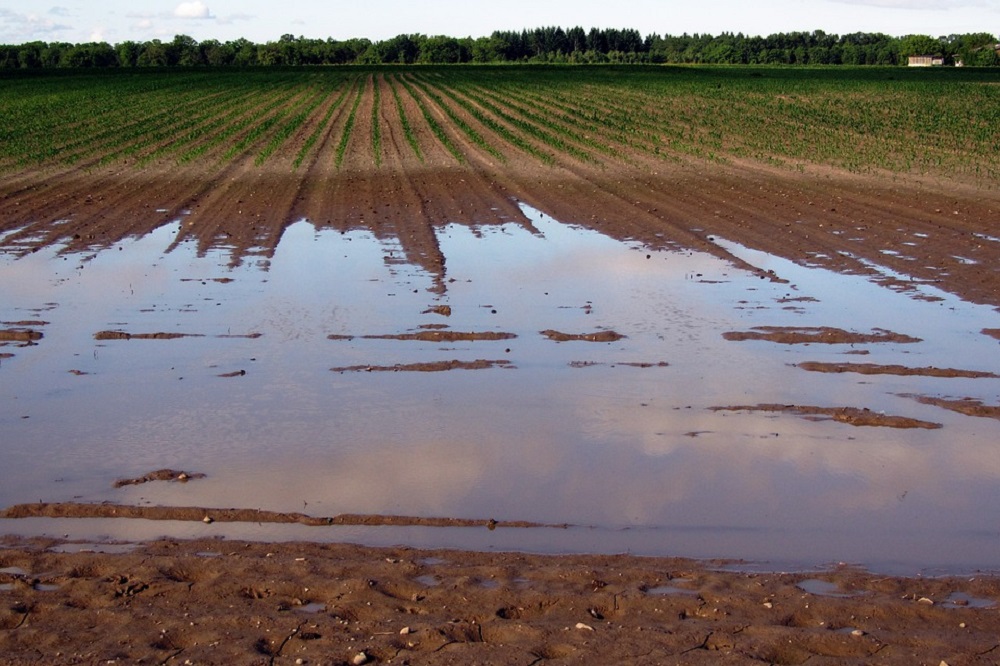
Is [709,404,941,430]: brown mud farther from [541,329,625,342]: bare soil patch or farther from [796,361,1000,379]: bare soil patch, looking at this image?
[541,329,625,342]: bare soil patch

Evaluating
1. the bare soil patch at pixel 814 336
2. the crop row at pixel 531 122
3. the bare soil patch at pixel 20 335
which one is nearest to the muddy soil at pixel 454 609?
the bare soil patch at pixel 814 336

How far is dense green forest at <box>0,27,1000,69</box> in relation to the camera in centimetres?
14012

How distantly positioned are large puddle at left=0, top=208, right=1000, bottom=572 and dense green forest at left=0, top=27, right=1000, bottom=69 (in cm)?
12130

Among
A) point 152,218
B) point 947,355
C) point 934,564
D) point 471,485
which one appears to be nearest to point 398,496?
point 471,485

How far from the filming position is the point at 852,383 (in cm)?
1062

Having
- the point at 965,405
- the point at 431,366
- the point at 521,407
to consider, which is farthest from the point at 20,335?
the point at 965,405

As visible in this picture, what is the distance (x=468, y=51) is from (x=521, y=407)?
16246 cm

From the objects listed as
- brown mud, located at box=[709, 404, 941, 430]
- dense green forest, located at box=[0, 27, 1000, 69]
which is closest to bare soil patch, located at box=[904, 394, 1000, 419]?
brown mud, located at box=[709, 404, 941, 430]

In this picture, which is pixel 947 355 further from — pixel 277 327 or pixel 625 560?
pixel 277 327

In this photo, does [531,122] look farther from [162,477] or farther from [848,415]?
[162,477]

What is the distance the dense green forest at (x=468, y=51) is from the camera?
5517 inches

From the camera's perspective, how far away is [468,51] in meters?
167

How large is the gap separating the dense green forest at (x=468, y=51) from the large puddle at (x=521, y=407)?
121 m

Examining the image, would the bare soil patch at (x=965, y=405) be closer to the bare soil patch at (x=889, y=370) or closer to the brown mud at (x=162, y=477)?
the bare soil patch at (x=889, y=370)
